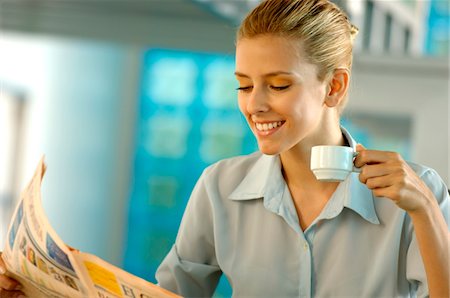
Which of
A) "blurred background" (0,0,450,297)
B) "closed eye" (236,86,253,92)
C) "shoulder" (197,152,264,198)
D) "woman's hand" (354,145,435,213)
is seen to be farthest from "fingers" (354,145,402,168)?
"blurred background" (0,0,450,297)

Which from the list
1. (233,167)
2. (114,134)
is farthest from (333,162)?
(114,134)

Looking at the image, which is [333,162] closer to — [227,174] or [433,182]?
[433,182]

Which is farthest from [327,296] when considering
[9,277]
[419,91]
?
[419,91]

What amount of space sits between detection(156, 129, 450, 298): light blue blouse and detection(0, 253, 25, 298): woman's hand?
296mm

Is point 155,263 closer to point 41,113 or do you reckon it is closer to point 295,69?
point 41,113

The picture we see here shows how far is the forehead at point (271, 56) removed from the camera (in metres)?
1.49

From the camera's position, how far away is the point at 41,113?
281 inches

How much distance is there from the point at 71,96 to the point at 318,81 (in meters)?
6.12

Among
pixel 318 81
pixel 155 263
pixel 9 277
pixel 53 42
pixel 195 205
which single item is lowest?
pixel 155 263

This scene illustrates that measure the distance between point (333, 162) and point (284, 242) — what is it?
30 centimetres

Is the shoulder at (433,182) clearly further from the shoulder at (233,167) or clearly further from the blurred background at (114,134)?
the blurred background at (114,134)

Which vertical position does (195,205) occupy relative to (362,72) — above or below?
below

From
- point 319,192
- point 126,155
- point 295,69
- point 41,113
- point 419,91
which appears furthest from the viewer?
point 126,155

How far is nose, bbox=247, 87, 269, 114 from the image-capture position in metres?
1.47
